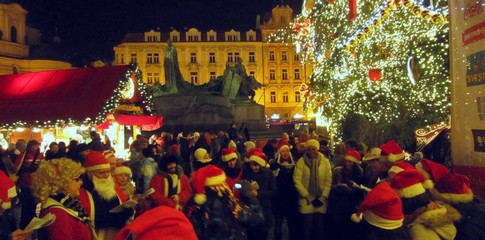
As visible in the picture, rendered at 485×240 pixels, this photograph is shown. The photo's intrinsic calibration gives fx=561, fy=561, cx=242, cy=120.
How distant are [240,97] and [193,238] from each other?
26.6m

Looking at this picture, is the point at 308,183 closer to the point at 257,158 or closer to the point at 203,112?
the point at 257,158

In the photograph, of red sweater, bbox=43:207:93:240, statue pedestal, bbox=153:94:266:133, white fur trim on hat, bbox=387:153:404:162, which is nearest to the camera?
red sweater, bbox=43:207:93:240

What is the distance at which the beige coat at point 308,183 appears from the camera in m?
7.30

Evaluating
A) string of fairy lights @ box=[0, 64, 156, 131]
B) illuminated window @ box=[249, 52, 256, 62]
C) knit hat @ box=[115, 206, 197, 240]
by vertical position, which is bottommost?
knit hat @ box=[115, 206, 197, 240]

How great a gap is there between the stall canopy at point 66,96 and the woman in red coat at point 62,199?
9859 millimetres

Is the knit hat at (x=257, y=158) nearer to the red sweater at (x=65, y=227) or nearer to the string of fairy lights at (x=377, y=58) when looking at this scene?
the red sweater at (x=65, y=227)

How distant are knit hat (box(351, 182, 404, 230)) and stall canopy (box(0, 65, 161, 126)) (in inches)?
433

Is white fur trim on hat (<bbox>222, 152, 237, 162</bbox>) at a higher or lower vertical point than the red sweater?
higher

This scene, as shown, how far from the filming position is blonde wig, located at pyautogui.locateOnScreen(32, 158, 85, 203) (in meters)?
4.11

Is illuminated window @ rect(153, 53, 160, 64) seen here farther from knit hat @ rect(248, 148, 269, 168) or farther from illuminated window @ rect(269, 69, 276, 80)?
knit hat @ rect(248, 148, 269, 168)

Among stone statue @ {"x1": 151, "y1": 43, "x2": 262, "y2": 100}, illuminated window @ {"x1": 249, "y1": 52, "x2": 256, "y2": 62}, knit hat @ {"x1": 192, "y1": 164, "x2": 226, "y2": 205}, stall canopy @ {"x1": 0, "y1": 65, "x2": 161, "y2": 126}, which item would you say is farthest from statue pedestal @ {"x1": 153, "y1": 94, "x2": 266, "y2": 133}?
illuminated window @ {"x1": 249, "y1": 52, "x2": 256, "y2": 62}

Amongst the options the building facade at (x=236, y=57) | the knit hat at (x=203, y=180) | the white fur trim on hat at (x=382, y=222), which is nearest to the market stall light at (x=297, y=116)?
the building facade at (x=236, y=57)

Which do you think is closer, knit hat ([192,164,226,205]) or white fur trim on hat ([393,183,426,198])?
white fur trim on hat ([393,183,426,198])

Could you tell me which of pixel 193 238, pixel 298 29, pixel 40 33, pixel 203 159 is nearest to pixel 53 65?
pixel 40 33
